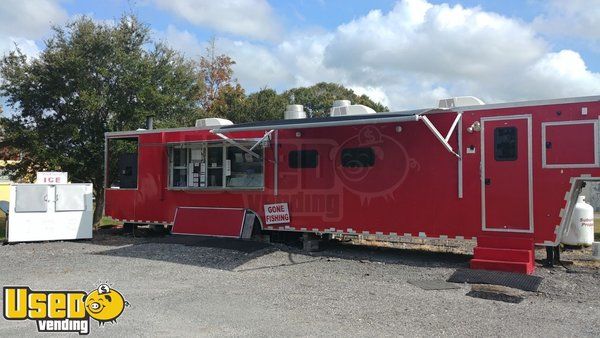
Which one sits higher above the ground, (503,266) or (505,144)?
(505,144)

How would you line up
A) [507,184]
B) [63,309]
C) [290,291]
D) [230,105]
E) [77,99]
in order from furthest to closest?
[230,105] < [77,99] < [507,184] < [290,291] < [63,309]

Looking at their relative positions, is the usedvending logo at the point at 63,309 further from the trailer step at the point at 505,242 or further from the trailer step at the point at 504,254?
the trailer step at the point at 505,242

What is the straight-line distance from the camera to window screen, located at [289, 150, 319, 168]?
11.2 metres

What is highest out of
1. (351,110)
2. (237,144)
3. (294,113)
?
(294,113)

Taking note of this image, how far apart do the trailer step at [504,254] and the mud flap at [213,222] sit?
5121mm

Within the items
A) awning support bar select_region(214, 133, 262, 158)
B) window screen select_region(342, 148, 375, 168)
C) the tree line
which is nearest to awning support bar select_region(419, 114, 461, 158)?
window screen select_region(342, 148, 375, 168)

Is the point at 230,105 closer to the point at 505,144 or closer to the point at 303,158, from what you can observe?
the point at 303,158

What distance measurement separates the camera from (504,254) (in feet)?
28.9

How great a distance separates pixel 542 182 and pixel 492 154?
0.96 meters

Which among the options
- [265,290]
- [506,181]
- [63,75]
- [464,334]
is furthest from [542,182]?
[63,75]

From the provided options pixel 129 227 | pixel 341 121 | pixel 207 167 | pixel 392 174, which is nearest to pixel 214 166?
pixel 207 167

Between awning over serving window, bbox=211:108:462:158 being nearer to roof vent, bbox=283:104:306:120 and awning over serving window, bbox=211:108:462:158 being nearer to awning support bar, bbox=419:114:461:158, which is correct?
awning support bar, bbox=419:114:461:158

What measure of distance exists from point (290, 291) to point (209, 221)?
17.5ft

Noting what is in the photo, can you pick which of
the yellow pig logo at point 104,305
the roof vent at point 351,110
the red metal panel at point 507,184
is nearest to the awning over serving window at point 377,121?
the red metal panel at point 507,184
